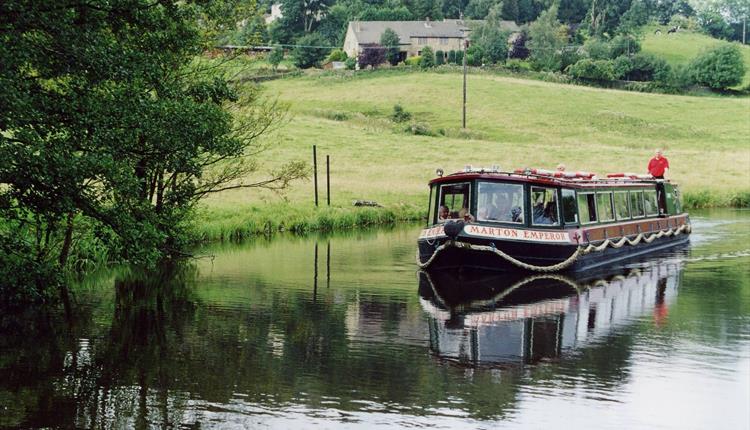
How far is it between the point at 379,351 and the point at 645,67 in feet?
367

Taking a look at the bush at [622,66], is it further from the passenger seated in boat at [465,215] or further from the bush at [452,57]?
the passenger seated in boat at [465,215]

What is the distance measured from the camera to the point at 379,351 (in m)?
16.2

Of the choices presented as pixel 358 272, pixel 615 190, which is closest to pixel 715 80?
pixel 615 190

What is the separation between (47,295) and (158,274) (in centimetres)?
717

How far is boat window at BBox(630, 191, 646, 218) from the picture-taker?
1293 inches

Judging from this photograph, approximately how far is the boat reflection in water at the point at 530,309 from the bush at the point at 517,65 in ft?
294

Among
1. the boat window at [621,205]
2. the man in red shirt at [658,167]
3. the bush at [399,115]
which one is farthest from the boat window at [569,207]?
the bush at [399,115]

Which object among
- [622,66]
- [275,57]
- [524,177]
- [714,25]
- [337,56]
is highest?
[714,25]

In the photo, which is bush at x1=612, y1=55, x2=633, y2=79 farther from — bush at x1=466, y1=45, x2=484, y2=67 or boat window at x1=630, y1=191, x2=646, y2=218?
boat window at x1=630, y1=191, x2=646, y2=218

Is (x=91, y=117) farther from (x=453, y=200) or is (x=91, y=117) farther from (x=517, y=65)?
(x=517, y=65)

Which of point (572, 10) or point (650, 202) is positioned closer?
point (650, 202)

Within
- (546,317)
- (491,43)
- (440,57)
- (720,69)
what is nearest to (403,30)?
(440,57)

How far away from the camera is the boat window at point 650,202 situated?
113 ft

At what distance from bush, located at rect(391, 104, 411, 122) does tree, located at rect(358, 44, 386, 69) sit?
41410 mm
